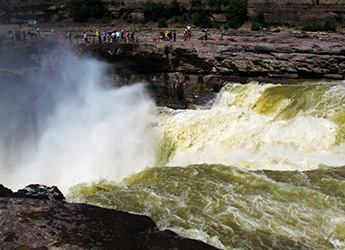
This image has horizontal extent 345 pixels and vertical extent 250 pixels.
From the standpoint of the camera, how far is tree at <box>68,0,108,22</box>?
135 feet

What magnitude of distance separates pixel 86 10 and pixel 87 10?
129 mm

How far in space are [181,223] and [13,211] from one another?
3.00m

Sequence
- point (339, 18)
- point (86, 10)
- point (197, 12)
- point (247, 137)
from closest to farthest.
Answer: point (247, 137) → point (339, 18) → point (197, 12) → point (86, 10)

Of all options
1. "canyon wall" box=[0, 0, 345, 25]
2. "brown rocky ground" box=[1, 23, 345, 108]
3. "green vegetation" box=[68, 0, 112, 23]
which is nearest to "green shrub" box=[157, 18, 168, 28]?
"canyon wall" box=[0, 0, 345, 25]

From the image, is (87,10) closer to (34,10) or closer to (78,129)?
(34,10)

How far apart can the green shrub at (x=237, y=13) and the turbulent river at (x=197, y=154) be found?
22157mm

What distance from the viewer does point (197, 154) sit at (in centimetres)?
1230

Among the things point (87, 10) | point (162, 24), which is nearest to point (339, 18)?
point (162, 24)

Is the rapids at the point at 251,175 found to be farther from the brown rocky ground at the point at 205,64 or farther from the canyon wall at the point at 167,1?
the canyon wall at the point at 167,1

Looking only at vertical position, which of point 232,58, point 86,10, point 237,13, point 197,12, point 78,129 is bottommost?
point 78,129

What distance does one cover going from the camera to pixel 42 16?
1741 inches

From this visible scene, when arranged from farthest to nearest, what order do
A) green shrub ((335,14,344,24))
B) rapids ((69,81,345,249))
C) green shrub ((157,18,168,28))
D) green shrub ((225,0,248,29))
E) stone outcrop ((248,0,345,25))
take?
green shrub ((157,18,168,28)) < green shrub ((225,0,248,29)) < stone outcrop ((248,0,345,25)) < green shrub ((335,14,344,24)) < rapids ((69,81,345,249))

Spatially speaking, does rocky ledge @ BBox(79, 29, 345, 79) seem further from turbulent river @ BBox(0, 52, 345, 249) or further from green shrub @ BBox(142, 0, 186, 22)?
green shrub @ BBox(142, 0, 186, 22)

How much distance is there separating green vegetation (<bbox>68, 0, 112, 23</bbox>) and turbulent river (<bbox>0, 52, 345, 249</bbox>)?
24.6 metres
